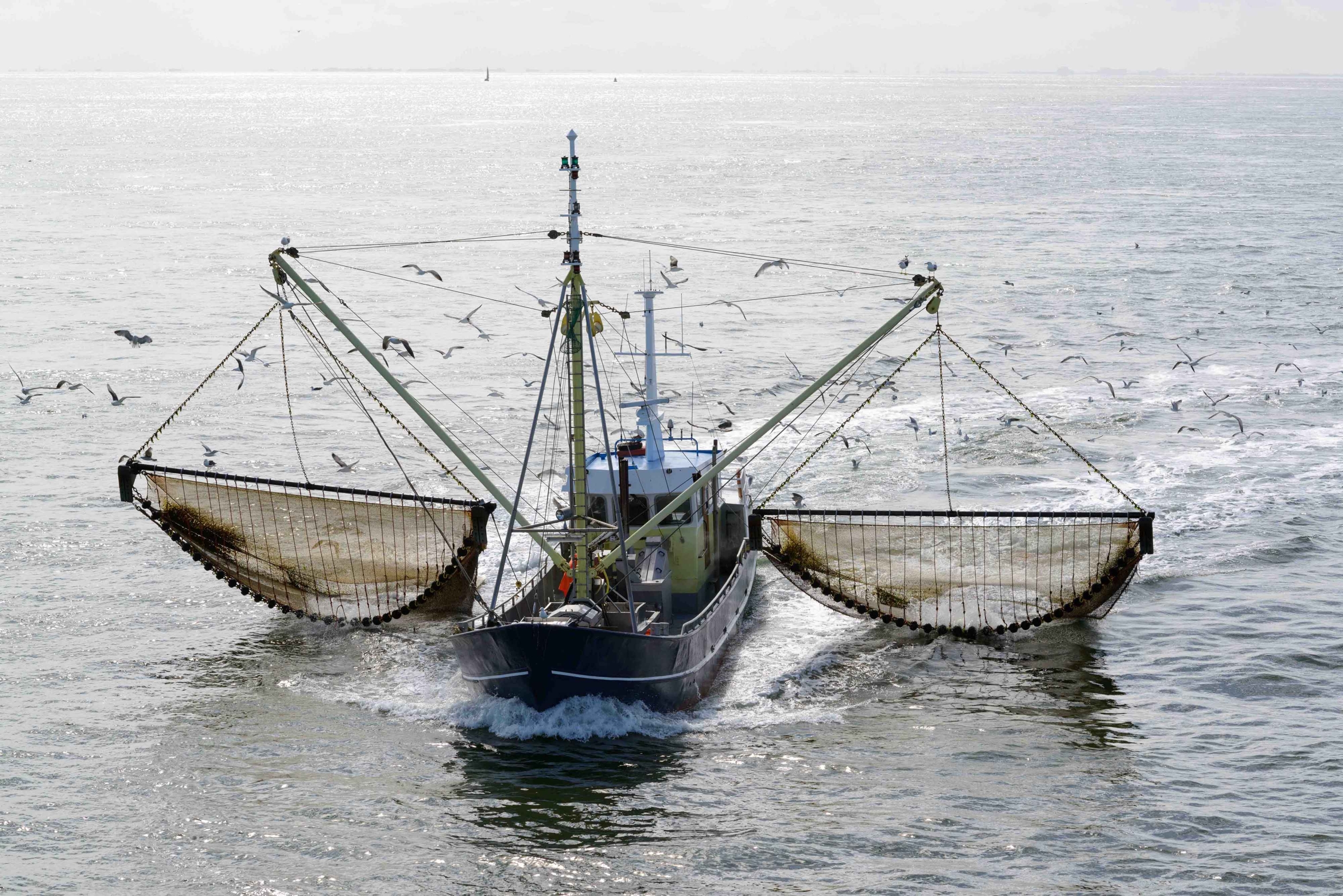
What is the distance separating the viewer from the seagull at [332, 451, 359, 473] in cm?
4278

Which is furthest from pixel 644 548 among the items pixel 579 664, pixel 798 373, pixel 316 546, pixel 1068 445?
pixel 798 373

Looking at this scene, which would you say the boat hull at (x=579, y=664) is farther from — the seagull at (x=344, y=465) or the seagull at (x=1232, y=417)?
the seagull at (x=1232, y=417)

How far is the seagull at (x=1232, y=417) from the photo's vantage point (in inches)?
1977

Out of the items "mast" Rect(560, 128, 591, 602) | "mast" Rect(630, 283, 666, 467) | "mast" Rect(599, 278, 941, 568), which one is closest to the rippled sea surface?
"mast" Rect(560, 128, 591, 602)

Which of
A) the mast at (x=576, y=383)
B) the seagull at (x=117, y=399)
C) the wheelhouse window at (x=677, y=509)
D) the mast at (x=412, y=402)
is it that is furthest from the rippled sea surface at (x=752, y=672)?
the wheelhouse window at (x=677, y=509)

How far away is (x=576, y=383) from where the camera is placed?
97.1 feet

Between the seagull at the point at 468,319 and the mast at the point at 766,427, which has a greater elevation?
the seagull at the point at 468,319

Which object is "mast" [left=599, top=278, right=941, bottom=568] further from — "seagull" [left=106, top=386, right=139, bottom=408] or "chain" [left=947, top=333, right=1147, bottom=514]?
"seagull" [left=106, top=386, right=139, bottom=408]

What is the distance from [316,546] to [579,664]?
8893mm

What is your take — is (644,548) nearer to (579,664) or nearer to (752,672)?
(752,672)

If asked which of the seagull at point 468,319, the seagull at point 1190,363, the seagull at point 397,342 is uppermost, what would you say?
the seagull at point 468,319

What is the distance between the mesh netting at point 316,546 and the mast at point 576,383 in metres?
4.52

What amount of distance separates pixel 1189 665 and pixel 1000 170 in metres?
141

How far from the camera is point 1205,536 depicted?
41.1 m
